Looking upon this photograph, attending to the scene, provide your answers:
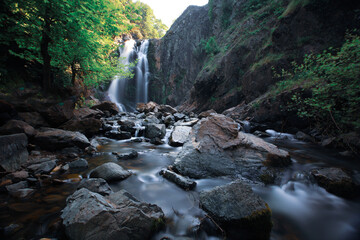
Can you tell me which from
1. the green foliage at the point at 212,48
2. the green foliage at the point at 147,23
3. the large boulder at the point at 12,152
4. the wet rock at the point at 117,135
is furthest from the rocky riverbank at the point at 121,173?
the green foliage at the point at 147,23

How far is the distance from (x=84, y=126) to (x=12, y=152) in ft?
11.4

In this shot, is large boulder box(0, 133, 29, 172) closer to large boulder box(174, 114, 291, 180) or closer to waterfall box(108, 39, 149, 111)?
large boulder box(174, 114, 291, 180)

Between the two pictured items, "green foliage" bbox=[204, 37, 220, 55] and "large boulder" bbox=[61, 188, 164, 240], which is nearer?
"large boulder" bbox=[61, 188, 164, 240]

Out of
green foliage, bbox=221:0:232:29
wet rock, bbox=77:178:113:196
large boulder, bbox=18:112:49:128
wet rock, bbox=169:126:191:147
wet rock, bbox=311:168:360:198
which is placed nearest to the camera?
wet rock, bbox=77:178:113:196

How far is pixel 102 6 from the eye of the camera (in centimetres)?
450

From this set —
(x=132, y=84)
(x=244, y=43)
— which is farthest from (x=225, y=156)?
(x=132, y=84)

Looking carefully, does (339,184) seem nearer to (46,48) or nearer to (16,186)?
(16,186)

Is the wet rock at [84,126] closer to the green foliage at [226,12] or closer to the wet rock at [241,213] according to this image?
the wet rock at [241,213]

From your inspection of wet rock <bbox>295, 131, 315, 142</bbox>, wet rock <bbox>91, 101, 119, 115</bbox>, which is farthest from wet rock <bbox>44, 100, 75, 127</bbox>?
wet rock <bbox>295, 131, 315, 142</bbox>

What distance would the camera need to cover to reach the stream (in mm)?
Answer: 2121

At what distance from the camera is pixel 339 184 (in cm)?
307

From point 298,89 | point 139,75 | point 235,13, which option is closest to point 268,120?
point 298,89

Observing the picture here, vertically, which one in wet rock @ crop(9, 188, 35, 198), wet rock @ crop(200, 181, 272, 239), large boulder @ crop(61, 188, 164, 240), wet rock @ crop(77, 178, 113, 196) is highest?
wet rock @ crop(200, 181, 272, 239)

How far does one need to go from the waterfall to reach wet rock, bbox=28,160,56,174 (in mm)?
25802
